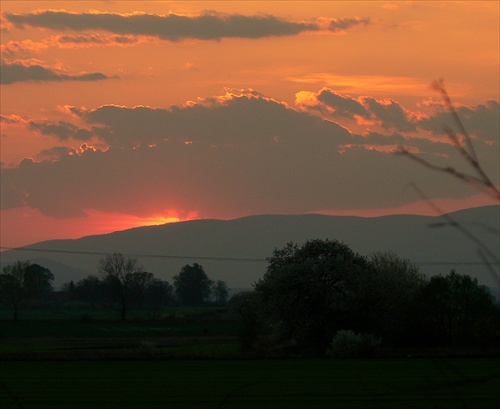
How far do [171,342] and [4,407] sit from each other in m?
44.9

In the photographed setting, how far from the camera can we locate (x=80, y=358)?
53.1 metres

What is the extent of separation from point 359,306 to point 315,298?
3076 mm

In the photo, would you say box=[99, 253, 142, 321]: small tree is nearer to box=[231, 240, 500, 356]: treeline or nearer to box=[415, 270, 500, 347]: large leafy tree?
box=[231, 240, 500, 356]: treeline

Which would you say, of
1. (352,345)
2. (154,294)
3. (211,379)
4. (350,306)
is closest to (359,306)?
(350,306)

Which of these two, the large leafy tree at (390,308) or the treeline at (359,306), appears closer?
the treeline at (359,306)

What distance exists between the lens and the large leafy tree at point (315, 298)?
60.0 m

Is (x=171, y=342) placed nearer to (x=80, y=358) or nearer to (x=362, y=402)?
(x=80, y=358)

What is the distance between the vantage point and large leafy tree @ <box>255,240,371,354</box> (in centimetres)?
5997

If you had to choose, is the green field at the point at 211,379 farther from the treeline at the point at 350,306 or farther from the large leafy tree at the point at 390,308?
the large leafy tree at the point at 390,308

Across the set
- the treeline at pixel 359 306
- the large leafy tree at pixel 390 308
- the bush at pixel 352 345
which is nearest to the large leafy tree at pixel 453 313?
the treeline at pixel 359 306

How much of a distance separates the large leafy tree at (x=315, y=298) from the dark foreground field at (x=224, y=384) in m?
7.81

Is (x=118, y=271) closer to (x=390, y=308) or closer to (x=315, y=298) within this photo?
(x=315, y=298)

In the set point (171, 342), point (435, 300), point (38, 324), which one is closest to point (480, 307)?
point (435, 300)

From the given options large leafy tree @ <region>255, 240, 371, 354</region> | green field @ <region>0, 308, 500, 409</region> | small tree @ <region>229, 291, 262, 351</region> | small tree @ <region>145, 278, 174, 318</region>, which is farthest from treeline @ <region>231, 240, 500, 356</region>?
small tree @ <region>145, 278, 174, 318</region>
